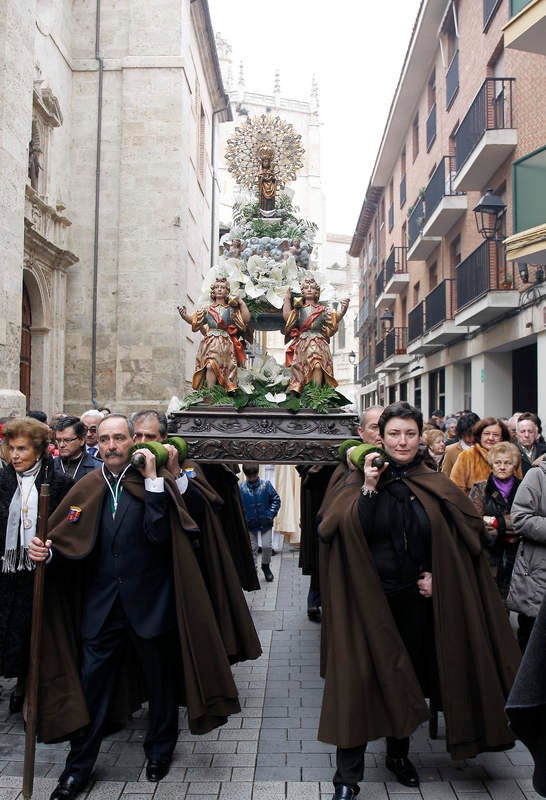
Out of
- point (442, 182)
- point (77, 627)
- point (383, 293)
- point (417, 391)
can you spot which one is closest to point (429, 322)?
point (442, 182)

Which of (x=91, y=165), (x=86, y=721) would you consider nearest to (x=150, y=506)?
(x=86, y=721)

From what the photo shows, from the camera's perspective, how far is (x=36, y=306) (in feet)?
51.0

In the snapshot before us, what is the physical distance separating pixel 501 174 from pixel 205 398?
10.4 metres

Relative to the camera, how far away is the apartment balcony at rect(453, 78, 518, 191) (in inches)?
513

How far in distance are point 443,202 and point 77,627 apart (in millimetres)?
15062

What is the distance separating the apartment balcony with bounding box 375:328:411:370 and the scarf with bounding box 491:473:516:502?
61.9ft

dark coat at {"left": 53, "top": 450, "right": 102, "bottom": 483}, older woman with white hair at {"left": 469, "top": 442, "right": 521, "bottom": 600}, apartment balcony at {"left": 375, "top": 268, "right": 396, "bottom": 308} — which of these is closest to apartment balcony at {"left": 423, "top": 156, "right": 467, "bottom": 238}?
apartment balcony at {"left": 375, "top": 268, "right": 396, "bottom": 308}

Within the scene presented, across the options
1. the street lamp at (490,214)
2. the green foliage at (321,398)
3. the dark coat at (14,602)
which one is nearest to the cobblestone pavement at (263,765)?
the dark coat at (14,602)

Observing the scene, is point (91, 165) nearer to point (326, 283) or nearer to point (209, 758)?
point (326, 283)

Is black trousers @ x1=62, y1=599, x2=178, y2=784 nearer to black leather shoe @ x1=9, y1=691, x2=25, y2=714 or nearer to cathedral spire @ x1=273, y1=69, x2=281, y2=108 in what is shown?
black leather shoe @ x1=9, y1=691, x2=25, y2=714

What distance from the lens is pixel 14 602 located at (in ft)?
13.4

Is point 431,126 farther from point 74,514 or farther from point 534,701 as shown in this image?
point 534,701

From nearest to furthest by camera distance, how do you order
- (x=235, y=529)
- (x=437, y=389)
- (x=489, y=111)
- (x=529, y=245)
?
(x=235, y=529) → (x=529, y=245) → (x=489, y=111) → (x=437, y=389)

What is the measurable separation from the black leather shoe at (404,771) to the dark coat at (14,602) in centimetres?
216
